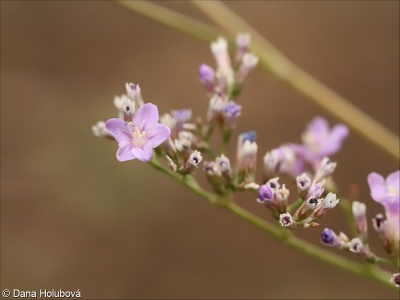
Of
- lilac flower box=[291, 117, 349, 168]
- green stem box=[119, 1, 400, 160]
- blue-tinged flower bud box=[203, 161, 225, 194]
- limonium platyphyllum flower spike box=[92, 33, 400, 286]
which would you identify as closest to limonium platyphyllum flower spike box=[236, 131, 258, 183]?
limonium platyphyllum flower spike box=[92, 33, 400, 286]

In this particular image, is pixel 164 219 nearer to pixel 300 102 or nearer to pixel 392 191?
pixel 300 102

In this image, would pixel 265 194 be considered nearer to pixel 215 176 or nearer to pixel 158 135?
pixel 215 176

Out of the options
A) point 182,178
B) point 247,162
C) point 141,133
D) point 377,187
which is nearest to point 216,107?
point 247,162

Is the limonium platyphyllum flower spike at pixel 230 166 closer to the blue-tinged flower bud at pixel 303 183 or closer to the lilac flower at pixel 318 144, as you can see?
the blue-tinged flower bud at pixel 303 183

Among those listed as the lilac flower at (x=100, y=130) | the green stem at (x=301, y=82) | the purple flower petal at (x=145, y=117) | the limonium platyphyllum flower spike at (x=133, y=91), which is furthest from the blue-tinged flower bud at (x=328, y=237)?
the green stem at (x=301, y=82)

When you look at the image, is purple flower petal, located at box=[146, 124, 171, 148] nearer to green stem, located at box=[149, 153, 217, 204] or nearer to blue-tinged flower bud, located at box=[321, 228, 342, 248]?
green stem, located at box=[149, 153, 217, 204]

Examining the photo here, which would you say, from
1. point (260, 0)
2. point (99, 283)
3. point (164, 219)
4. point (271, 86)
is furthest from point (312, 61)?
point (99, 283)
